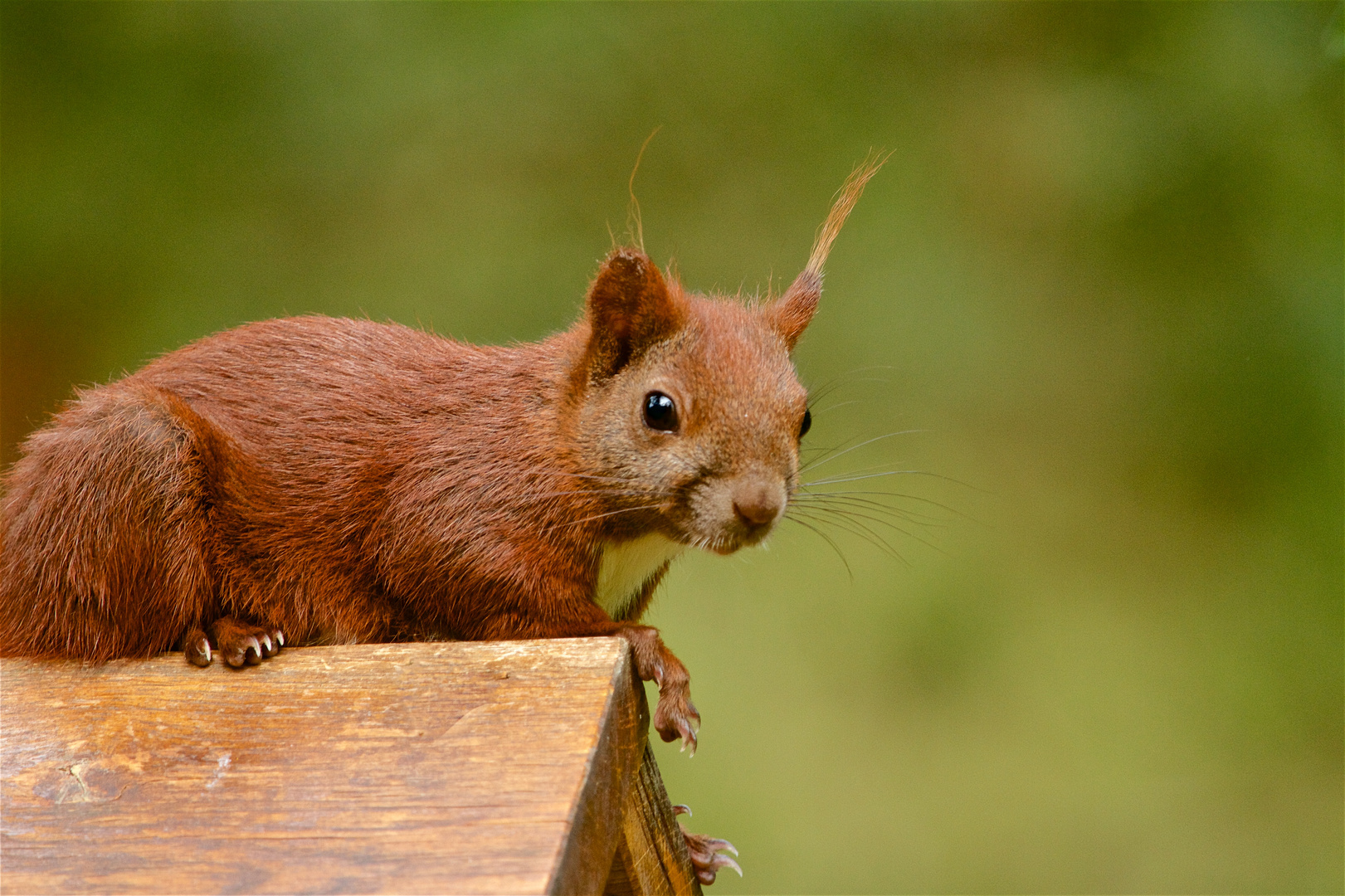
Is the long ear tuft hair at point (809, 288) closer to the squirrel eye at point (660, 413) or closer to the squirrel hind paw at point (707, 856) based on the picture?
the squirrel eye at point (660, 413)

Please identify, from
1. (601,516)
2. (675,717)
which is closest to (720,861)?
(675,717)

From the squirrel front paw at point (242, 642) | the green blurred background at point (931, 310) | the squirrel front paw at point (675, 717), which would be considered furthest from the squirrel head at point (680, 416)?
the green blurred background at point (931, 310)

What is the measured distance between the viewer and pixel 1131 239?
17.9 ft

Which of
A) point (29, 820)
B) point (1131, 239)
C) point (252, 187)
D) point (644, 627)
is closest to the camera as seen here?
point (29, 820)

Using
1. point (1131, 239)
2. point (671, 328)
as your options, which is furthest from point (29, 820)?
point (1131, 239)

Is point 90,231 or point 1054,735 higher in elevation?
point 90,231

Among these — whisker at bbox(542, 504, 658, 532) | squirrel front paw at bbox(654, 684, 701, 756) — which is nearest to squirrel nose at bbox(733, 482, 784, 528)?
whisker at bbox(542, 504, 658, 532)

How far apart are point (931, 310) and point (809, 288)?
243 cm

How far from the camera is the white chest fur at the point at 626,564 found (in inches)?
109

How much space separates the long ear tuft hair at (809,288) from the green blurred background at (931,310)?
190 cm

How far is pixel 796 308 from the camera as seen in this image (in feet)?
10.0

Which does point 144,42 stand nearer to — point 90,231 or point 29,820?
point 90,231

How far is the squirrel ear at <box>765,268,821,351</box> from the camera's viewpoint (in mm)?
2986

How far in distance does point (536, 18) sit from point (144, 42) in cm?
148
